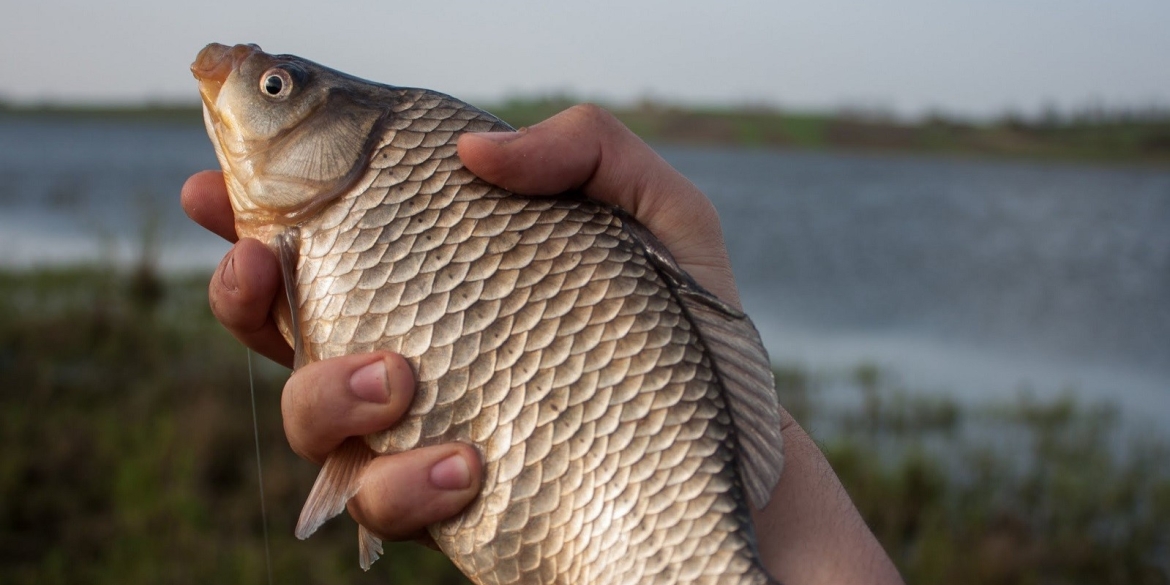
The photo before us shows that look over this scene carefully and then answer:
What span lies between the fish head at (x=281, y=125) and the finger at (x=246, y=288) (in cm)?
7

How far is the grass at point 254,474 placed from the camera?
481 cm

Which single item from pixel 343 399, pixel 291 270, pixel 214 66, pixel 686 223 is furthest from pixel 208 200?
pixel 686 223

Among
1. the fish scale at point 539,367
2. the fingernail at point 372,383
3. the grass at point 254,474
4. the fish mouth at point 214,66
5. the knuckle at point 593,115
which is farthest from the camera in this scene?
the grass at point 254,474

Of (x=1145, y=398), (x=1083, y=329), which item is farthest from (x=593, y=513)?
(x=1083, y=329)

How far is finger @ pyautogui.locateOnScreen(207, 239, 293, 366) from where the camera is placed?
2.18 metres

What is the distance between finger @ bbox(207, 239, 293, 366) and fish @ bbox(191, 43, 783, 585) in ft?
0.17

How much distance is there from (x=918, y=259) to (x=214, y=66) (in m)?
18.9

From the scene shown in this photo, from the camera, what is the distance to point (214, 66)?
2.18 meters

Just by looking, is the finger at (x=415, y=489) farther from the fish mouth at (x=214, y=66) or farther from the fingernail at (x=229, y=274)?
the fish mouth at (x=214, y=66)

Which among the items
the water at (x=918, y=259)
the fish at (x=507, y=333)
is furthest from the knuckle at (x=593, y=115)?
the water at (x=918, y=259)

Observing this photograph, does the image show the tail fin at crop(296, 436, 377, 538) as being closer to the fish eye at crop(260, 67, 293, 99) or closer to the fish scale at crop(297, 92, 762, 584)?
the fish scale at crop(297, 92, 762, 584)

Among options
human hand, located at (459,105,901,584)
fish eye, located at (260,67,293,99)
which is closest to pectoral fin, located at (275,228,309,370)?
fish eye, located at (260,67,293,99)

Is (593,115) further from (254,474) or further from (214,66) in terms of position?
(254,474)

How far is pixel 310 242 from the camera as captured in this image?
2.06 metres
